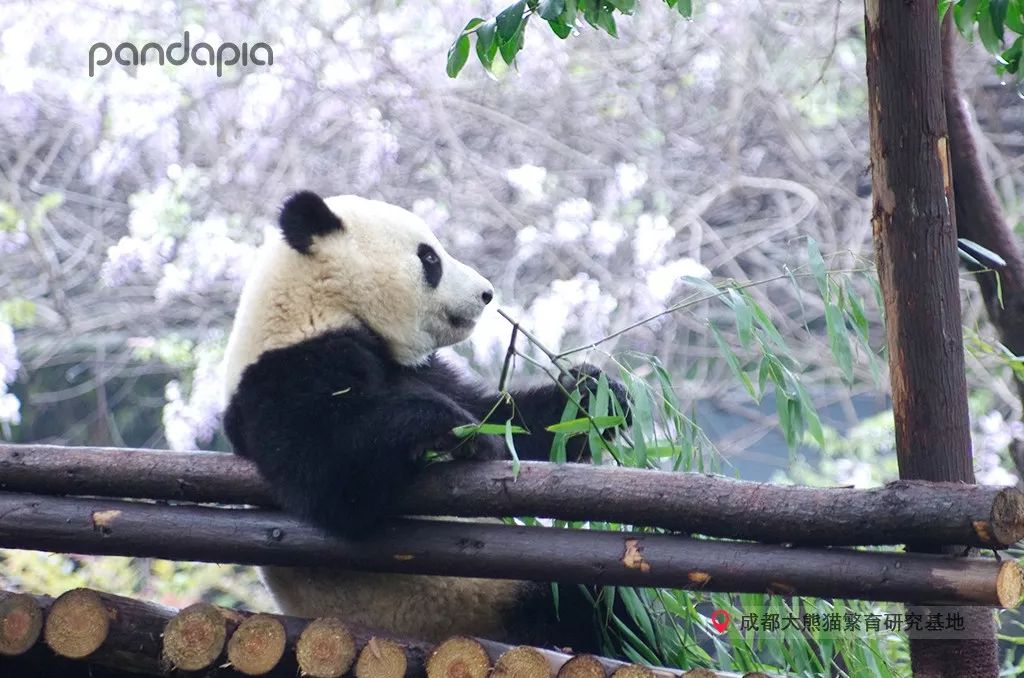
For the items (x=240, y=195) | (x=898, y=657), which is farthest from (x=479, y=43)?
(x=240, y=195)

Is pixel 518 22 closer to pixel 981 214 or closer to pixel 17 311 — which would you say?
pixel 981 214

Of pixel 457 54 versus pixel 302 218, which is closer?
pixel 457 54

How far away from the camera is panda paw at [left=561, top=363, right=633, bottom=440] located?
7.97 ft

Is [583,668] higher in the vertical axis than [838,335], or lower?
lower

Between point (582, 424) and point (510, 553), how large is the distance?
1.03 feet

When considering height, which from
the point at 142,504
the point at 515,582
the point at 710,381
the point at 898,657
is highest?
the point at 710,381

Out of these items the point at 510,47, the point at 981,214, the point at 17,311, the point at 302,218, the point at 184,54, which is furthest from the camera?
the point at 184,54

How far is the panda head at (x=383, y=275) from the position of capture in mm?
2504

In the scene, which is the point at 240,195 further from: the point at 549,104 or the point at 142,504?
the point at 142,504

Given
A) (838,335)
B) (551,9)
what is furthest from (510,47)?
(838,335)

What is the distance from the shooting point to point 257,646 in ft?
6.66

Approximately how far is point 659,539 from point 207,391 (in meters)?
2.64

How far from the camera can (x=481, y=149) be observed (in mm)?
5191

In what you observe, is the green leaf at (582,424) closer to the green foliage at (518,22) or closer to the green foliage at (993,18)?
the green foliage at (518,22)
